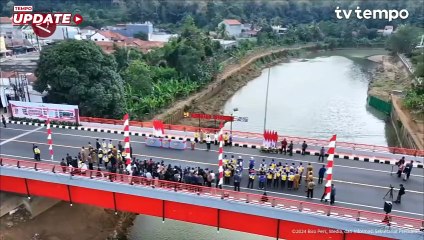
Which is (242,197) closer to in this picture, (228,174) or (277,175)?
(228,174)

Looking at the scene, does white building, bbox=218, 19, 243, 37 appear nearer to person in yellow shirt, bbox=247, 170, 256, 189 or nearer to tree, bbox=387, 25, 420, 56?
tree, bbox=387, 25, 420, 56

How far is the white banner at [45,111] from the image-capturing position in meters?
29.6

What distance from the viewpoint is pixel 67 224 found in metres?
23.6

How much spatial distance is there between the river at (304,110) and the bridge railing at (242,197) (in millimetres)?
6792

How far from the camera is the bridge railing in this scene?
15211 millimetres

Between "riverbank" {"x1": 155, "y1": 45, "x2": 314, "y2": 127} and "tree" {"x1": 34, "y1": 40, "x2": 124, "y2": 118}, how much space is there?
9.07m

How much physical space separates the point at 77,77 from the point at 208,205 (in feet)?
65.6

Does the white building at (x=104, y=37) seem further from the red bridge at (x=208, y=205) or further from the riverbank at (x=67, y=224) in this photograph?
the red bridge at (x=208, y=205)

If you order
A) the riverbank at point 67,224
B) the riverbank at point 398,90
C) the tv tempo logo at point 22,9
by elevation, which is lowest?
the riverbank at point 67,224

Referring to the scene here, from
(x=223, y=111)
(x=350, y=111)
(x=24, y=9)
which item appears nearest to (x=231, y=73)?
(x=223, y=111)

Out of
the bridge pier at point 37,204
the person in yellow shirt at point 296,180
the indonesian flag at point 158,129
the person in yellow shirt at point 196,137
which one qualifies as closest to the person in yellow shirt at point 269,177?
the person in yellow shirt at point 296,180

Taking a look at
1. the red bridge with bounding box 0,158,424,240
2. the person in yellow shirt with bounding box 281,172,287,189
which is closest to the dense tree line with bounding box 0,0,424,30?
the red bridge with bounding box 0,158,424,240

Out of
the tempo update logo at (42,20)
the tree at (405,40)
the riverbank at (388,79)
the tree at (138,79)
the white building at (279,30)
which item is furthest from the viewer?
the white building at (279,30)

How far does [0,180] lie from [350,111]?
43063 mm
